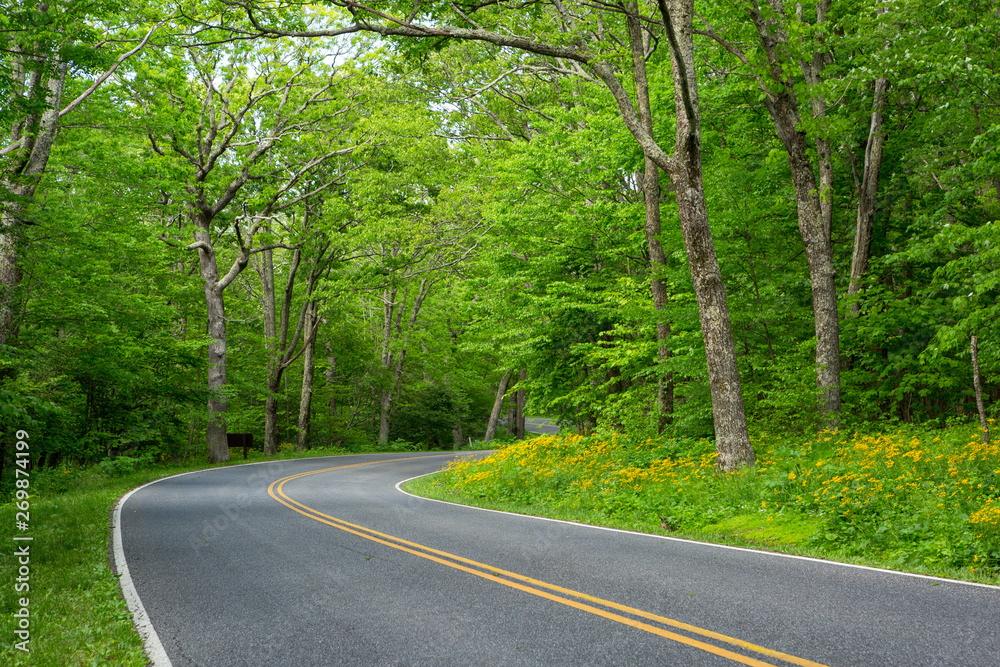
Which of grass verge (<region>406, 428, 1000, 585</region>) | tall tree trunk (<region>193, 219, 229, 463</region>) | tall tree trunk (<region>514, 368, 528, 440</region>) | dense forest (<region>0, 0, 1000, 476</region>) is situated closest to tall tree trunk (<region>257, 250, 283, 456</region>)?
dense forest (<region>0, 0, 1000, 476</region>)

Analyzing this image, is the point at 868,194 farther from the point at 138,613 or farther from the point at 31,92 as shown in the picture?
the point at 31,92

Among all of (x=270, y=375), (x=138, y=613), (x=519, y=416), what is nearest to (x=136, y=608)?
(x=138, y=613)

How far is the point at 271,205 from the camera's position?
26922 mm

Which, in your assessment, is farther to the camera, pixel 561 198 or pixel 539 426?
pixel 539 426

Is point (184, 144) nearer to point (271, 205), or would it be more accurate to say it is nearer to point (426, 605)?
point (271, 205)

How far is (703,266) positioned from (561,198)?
8.14 m

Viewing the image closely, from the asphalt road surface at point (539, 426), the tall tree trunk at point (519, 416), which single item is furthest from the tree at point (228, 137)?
the asphalt road surface at point (539, 426)

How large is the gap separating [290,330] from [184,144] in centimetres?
1583

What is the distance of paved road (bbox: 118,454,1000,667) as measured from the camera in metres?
4.51

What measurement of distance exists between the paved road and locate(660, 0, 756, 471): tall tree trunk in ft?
12.6

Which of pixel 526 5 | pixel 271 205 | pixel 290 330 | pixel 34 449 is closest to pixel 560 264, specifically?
pixel 526 5

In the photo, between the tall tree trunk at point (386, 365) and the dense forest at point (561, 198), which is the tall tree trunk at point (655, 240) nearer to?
the dense forest at point (561, 198)

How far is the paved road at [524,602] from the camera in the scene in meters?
4.51

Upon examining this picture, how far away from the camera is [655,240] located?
1566cm
